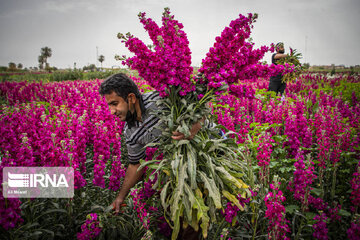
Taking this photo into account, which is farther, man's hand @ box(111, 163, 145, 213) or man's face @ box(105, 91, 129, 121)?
man's hand @ box(111, 163, 145, 213)

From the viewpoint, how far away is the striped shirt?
2.17 m

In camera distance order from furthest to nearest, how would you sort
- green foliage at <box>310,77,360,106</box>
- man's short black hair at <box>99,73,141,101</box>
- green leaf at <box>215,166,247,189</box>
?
green foliage at <box>310,77,360,106</box>
man's short black hair at <box>99,73,141,101</box>
green leaf at <box>215,166,247,189</box>

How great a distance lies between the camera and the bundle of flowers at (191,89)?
1.52 meters

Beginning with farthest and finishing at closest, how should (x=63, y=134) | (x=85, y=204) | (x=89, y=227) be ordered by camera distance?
(x=63, y=134)
(x=85, y=204)
(x=89, y=227)

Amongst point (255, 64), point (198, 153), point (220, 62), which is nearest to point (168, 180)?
point (198, 153)

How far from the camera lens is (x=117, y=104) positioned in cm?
202

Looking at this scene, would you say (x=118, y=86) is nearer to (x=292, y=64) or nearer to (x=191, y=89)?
(x=191, y=89)

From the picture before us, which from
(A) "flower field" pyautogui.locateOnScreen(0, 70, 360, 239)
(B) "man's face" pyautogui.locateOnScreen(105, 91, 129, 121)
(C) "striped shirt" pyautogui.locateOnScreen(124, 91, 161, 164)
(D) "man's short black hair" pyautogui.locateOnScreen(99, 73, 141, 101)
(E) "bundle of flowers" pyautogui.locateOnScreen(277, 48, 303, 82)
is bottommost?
(A) "flower field" pyautogui.locateOnScreen(0, 70, 360, 239)

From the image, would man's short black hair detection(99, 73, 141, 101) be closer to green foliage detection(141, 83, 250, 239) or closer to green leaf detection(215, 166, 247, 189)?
green foliage detection(141, 83, 250, 239)

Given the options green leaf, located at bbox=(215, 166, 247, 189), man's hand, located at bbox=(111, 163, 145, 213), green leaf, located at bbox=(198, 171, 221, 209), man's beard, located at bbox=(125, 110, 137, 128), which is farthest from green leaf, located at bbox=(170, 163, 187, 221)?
man's beard, located at bbox=(125, 110, 137, 128)

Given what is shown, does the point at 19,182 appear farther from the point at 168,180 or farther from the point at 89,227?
the point at 168,180

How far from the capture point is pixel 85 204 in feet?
7.86

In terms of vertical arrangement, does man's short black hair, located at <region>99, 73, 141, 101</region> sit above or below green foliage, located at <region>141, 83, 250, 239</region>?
above

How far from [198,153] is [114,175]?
3.43 feet
